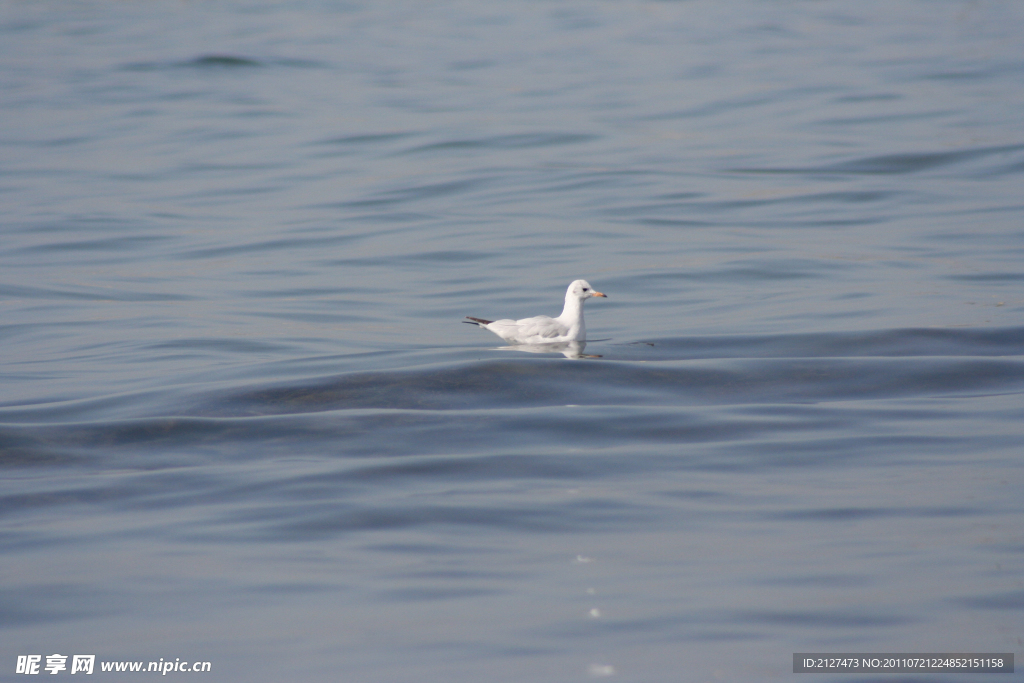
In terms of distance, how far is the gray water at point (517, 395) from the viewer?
5.89 metres

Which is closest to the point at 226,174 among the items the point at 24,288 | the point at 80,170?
the point at 80,170

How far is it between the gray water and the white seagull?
433mm

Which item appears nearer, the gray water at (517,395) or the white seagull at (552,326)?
the gray water at (517,395)

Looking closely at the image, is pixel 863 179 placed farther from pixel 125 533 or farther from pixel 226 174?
pixel 125 533

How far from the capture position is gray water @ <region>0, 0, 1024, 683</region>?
232 inches

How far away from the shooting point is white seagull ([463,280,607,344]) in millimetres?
11406

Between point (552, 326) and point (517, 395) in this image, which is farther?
point (552, 326)

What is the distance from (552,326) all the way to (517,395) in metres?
1.69

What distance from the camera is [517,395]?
991 centimetres

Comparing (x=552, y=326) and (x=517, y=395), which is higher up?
(x=552, y=326)

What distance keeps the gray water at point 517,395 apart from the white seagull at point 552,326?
43 cm

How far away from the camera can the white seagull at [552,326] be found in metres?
11.4

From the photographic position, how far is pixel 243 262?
16719mm

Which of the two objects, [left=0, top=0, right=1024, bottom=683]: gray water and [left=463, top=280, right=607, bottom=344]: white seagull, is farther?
[left=463, top=280, right=607, bottom=344]: white seagull
